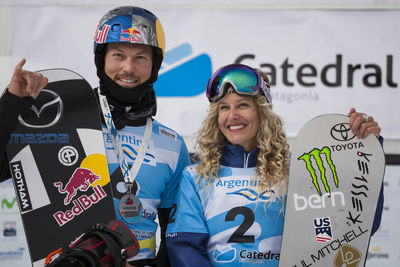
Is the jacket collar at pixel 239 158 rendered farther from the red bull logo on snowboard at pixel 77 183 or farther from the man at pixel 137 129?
the red bull logo on snowboard at pixel 77 183

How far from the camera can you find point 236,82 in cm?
179

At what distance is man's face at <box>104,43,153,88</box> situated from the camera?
5.99ft

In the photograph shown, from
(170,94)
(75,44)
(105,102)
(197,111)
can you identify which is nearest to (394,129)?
(197,111)

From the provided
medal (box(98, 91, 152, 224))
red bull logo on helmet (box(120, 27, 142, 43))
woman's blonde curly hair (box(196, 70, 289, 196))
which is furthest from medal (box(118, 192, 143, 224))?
red bull logo on helmet (box(120, 27, 142, 43))

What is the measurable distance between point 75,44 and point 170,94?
2.68ft

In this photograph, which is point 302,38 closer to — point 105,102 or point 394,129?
point 394,129

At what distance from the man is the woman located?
107 millimetres

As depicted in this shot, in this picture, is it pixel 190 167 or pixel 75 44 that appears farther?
pixel 75 44

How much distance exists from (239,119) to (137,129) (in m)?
0.44

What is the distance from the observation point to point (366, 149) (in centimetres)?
180

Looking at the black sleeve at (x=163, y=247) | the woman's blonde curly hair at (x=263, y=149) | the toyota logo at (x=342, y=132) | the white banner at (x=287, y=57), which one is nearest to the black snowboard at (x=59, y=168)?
the black sleeve at (x=163, y=247)

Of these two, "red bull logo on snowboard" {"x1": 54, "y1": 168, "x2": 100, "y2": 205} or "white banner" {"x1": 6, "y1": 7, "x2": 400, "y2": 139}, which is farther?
"white banner" {"x1": 6, "y1": 7, "x2": 400, "y2": 139}

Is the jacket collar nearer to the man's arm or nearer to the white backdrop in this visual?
the man's arm

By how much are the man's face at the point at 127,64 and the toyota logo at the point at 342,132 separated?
0.84 metres
